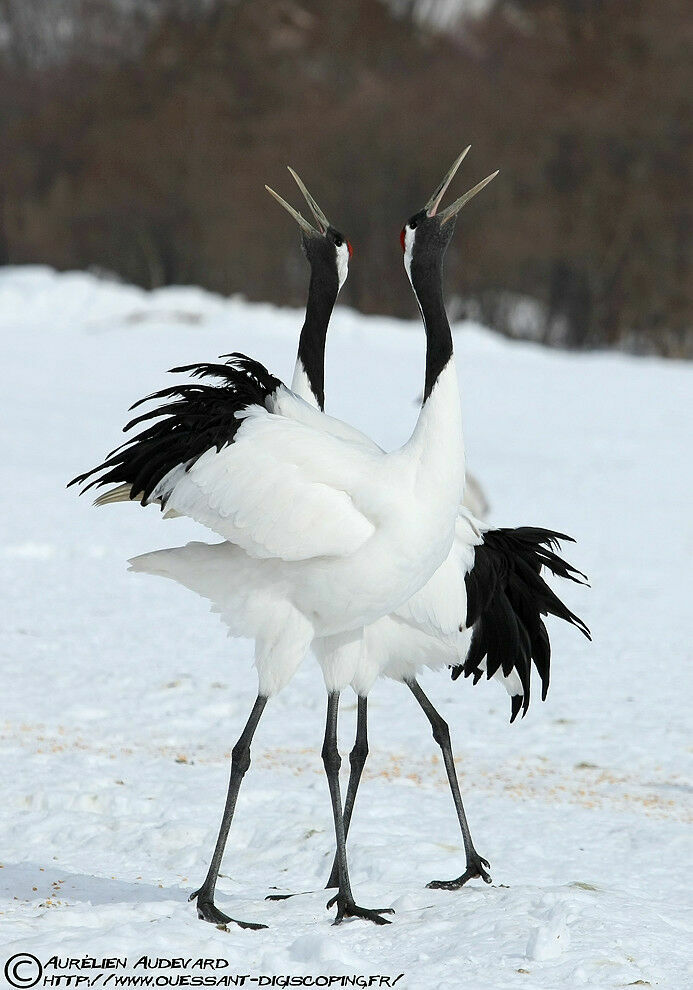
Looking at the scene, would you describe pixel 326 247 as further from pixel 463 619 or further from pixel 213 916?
pixel 213 916

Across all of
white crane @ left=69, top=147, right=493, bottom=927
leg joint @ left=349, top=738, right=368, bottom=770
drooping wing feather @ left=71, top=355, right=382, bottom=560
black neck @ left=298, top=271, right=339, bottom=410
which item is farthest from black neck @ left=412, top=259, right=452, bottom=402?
leg joint @ left=349, top=738, right=368, bottom=770

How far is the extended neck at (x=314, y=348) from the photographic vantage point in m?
4.23

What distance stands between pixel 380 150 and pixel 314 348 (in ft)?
82.0

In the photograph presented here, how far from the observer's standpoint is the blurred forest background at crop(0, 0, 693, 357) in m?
28.2

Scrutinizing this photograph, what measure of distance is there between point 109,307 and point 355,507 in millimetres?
18735

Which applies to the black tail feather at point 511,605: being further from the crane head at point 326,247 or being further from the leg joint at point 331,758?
the crane head at point 326,247

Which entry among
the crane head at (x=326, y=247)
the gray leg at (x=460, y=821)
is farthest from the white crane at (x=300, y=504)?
the crane head at (x=326, y=247)

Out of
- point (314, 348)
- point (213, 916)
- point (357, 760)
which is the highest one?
point (314, 348)

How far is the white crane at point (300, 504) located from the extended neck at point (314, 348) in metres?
0.42


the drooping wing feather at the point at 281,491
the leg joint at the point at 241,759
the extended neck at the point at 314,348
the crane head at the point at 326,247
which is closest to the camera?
the drooping wing feather at the point at 281,491

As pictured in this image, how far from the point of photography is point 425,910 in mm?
3713

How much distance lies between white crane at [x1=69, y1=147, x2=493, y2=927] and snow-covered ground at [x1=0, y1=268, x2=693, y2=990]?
355 millimetres

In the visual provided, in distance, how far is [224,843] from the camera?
3.62 metres

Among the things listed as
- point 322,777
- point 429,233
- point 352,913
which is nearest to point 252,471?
point 429,233
